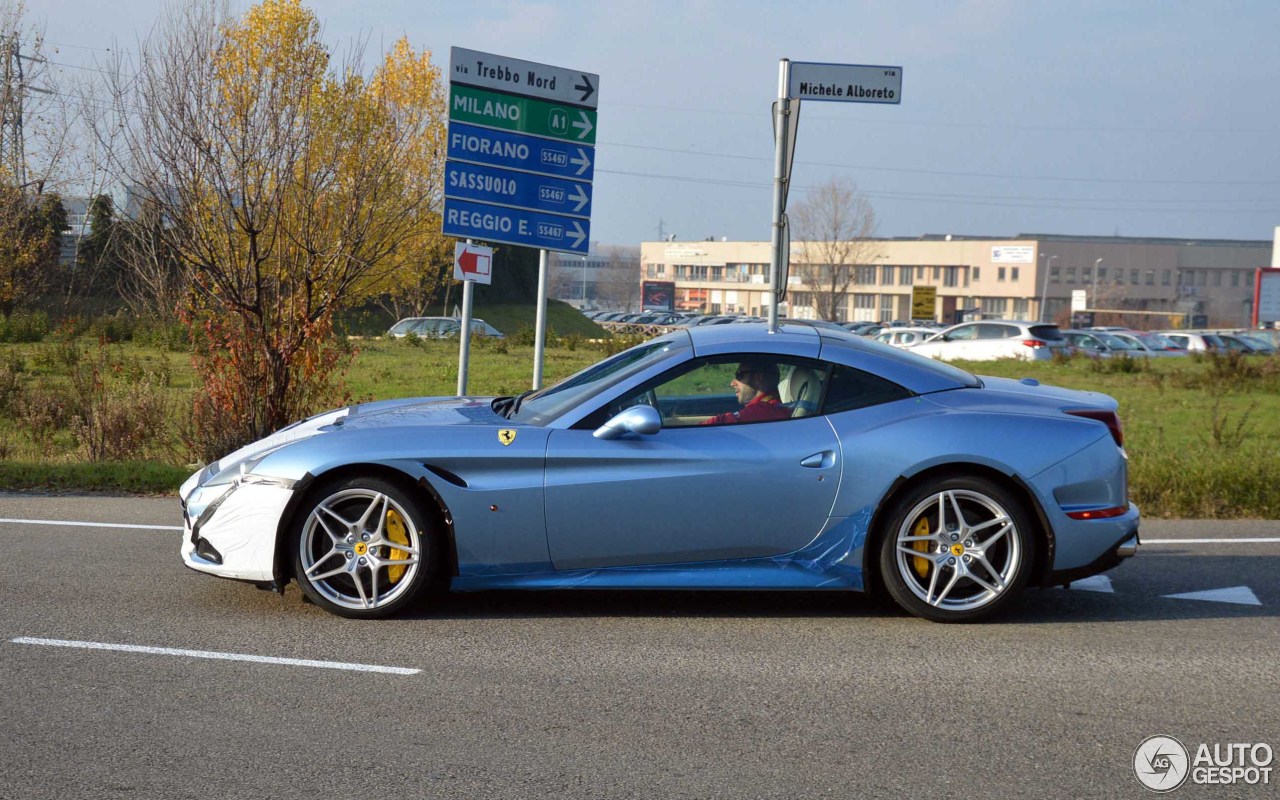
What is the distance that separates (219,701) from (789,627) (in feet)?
8.78

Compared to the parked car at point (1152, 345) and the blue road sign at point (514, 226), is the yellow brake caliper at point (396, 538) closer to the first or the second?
the blue road sign at point (514, 226)

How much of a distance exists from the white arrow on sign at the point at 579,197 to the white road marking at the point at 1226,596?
6.73 metres

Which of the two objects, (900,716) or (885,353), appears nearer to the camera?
(900,716)

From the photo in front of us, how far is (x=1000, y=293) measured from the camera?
10306 cm

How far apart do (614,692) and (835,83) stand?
5.80 meters

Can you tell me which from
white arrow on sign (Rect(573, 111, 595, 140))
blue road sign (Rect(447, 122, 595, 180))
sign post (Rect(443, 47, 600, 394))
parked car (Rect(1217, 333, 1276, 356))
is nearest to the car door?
sign post (Rect(443, 47, 600, 394))

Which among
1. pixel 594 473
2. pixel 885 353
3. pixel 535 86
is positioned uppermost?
pixel 535 86

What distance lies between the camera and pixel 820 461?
5.80 m

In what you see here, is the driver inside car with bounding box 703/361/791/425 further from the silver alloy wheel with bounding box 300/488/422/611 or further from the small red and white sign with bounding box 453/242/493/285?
the small red and white sign with bounding box 453/242/493/285

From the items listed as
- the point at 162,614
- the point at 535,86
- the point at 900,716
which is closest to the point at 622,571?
the point at 900,716

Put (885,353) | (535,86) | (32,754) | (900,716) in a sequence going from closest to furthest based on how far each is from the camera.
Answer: (32,754)
(900,716)
(885,353)
(535,86)

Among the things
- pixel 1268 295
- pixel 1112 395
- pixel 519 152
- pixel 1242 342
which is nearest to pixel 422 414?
pixel 519 152

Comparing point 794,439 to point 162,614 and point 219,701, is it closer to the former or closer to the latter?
point 219,701

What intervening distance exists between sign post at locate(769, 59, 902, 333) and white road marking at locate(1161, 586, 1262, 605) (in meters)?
3.59
